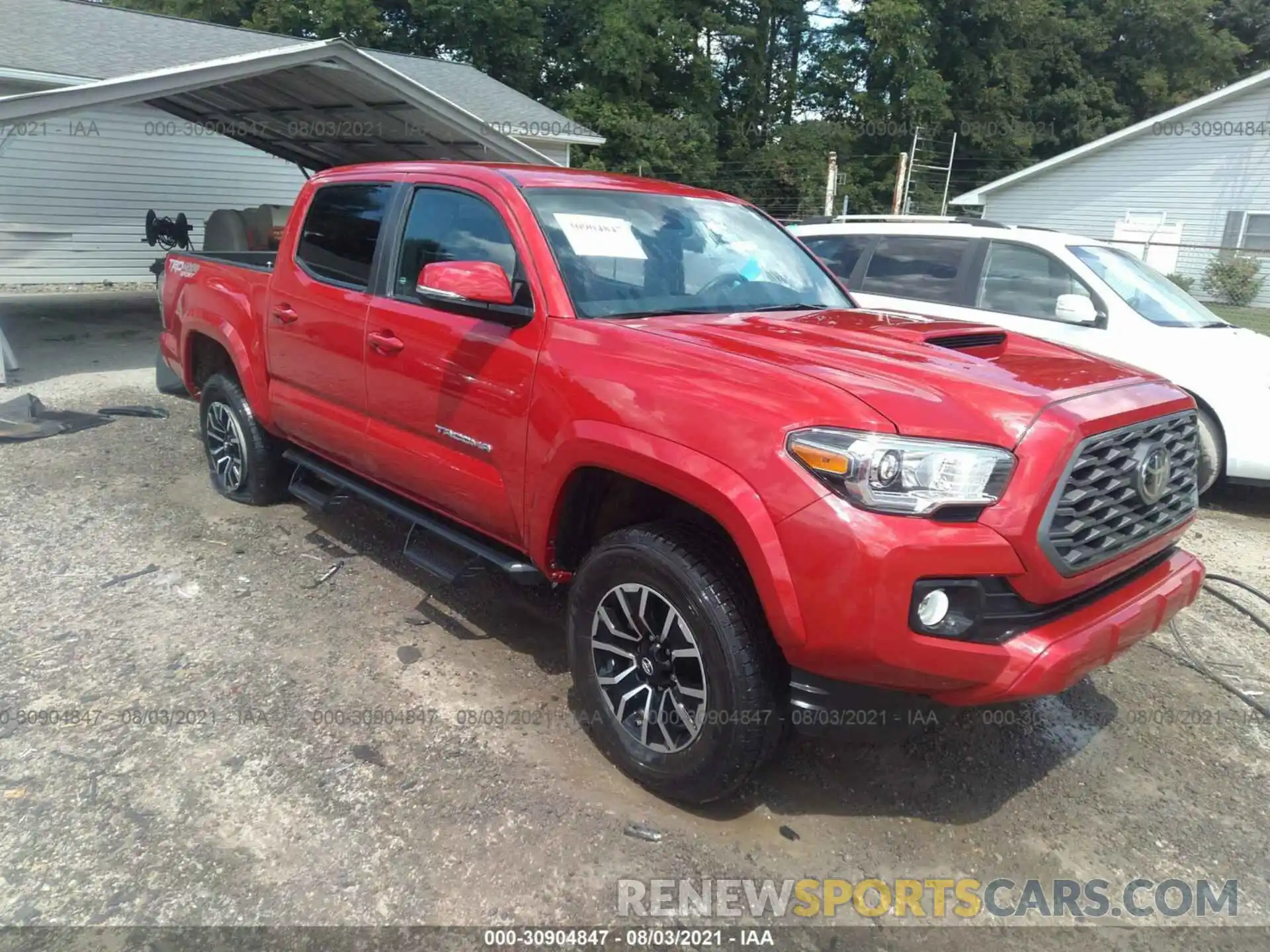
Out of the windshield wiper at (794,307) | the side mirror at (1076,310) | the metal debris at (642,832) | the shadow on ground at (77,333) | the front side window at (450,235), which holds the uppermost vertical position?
the front side window at (450,235)

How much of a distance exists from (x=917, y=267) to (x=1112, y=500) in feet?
16.2

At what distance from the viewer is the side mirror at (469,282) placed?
3.08 m

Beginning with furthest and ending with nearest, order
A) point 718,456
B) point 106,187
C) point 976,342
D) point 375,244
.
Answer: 1. point 106,187
2. point 375,244
3. point 976,342
4. point 718,456

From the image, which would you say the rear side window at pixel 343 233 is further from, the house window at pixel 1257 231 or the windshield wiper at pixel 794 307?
the house window at pixel 1257 231

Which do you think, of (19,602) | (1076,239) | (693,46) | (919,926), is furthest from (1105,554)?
(693,46)

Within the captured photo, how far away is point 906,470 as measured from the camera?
2.34 meters

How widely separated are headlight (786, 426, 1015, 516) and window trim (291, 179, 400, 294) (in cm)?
248

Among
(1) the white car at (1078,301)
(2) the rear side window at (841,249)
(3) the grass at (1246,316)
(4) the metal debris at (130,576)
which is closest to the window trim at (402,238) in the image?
(4) the metal debris at (130,576)

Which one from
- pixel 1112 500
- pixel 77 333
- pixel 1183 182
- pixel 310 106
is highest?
pixel 1183 182

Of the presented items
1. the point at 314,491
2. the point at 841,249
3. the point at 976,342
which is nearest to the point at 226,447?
the point at 314,491

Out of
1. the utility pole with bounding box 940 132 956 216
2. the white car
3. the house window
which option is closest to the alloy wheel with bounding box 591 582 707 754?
the white car

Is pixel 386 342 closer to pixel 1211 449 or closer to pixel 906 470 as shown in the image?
pixel 906 470

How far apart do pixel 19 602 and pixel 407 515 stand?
1928mm

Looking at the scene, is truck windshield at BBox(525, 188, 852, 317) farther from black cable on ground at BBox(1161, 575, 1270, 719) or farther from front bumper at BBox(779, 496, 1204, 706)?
black cable on ground at BBox(1161, 575, 1270, 719)
